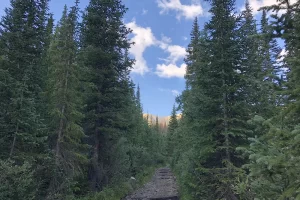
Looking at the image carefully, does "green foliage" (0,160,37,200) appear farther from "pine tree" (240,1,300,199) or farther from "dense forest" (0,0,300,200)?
"pine tree" (240,1,300,199)

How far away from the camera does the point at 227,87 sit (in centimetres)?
1244

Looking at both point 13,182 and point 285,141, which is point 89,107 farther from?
point 285,141

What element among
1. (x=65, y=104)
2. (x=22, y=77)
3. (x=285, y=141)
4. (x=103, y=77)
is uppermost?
(x=103, y=77)

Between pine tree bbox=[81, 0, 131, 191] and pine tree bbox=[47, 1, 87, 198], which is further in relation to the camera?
pine tree bbox=[81, 0, 131, 191]

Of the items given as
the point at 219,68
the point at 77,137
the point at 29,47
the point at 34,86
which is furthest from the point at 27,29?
the point at 219,68

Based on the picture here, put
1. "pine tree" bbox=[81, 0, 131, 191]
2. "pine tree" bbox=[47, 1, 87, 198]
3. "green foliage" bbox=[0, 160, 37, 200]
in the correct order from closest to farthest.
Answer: "green foliage" bbox=[0, 160, 37, 200] < "pine tree" bbox=[47, 1, 87, 198] < "pine tree" bbox=[81, 0, 131, 191]

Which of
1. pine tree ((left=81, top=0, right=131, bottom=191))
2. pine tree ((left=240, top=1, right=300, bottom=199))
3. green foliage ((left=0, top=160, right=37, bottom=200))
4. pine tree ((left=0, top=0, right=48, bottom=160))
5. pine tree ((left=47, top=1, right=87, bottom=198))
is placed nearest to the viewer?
pine tree ((left=240, top=1, right=300, bottom=199))

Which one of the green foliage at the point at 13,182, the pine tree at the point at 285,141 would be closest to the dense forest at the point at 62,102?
the green foliage at the point at 13,182

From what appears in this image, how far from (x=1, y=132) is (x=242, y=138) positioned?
1118 cm

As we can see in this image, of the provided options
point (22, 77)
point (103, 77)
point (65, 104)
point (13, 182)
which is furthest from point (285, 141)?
point (103, 77)

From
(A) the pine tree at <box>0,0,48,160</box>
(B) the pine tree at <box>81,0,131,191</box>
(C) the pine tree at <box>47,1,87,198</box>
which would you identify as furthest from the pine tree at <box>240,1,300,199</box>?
(B) the pine tree at <box>81,0,131,191</box>

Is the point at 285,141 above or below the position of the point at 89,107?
below

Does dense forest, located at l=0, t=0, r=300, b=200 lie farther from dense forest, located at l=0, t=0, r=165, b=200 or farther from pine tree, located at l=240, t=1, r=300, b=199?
pine tree, located at l=240, t=1, r=300, b=199

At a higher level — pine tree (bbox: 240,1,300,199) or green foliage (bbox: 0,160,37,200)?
pine tree (bbox: 240,1,300,199)
